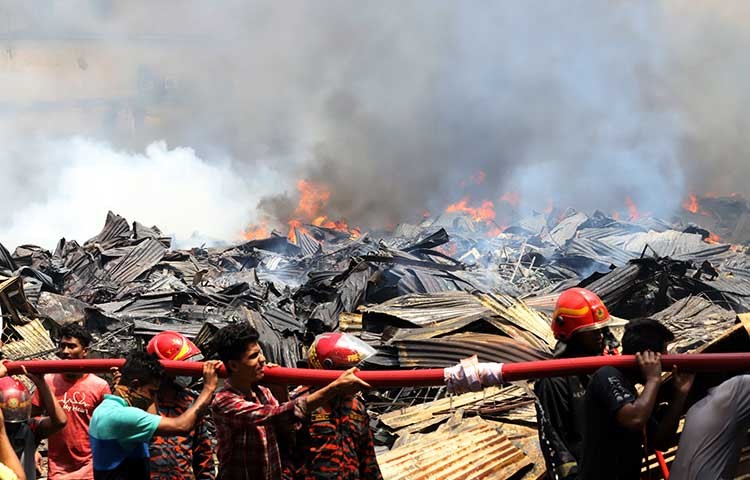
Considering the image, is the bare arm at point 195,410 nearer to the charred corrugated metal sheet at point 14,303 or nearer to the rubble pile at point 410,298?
the rubble pile at point 410,298

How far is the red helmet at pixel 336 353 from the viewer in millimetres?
3031

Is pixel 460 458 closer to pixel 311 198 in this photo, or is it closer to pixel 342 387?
pixel 342 387

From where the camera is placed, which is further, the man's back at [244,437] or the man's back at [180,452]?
the man's back at [180,452]

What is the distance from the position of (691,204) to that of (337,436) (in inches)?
980

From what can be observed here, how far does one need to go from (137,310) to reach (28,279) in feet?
11.4

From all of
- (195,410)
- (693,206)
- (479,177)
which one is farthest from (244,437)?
(479,177)

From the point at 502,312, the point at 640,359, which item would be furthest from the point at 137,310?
the point at 640,359

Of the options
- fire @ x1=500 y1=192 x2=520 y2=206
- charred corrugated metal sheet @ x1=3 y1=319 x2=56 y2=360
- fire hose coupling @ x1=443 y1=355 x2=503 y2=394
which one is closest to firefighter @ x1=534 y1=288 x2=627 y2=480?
fire hose coupling @ x1=443 y1=355 x2=503 y2=394

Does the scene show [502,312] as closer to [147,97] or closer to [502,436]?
[502,436]

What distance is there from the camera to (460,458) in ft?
16.1

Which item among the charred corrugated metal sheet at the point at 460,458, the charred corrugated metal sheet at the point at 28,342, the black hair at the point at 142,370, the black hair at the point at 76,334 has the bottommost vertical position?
the charred corrugated metal sheet at the point at 460,458

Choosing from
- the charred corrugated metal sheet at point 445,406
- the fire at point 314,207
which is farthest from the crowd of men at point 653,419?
the fire at point 314,207

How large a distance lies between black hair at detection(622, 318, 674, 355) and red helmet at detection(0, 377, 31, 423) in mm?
2672

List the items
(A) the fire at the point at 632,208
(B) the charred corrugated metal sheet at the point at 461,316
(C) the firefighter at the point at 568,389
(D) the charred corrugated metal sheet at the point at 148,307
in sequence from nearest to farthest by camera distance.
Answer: (C) the firefighter at the point at 568,389, (B) the charred corrugated metal sheet at the point at 461,316, (D) the charred corrugated metal sheet at the point at 148,307, (A) the fire at the point at 632,208
